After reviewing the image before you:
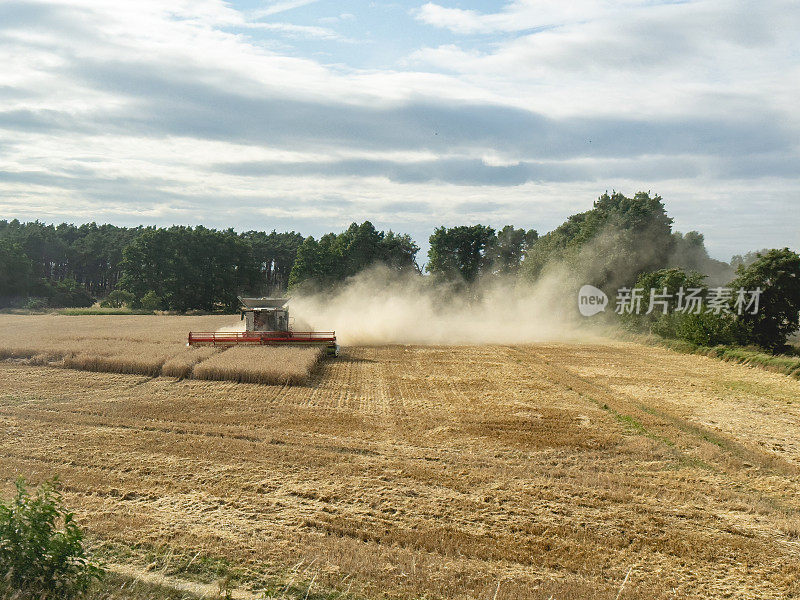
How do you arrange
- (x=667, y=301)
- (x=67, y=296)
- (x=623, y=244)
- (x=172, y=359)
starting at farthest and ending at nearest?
(x=67, y=296), (x=623, y=244), (x=667, y=301), (x=172, y=359)

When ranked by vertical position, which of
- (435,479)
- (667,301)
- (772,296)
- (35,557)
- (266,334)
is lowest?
(435,479)

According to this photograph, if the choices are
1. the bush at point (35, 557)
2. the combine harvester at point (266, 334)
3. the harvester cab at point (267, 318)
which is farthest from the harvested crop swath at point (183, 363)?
the bush at point (35, 557)

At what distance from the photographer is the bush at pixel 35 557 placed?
5940mm

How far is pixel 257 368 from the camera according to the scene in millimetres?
22812

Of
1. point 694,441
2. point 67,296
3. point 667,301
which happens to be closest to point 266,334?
point 694,441

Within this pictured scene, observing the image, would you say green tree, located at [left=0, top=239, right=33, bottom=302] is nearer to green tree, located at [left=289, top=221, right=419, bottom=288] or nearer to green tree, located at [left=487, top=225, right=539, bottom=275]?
green tree, located at [left=289, top=221, right=419, bottom=288]

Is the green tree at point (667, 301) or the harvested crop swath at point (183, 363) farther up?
the green tree at point (667, 301)

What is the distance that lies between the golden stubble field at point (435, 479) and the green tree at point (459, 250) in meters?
59.7

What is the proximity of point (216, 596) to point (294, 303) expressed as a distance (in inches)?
2172

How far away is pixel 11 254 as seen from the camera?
75.7 metres

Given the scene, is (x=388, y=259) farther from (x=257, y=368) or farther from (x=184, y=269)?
(x=257, y=368)

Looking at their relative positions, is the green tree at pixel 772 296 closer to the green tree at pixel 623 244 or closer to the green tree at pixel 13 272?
the green tree at pixel 623 244

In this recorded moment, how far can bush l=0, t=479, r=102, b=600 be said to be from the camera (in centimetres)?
594

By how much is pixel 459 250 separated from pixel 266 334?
54.5 meters
